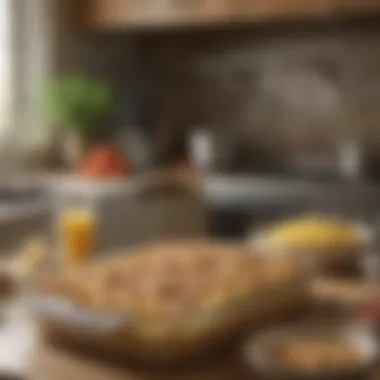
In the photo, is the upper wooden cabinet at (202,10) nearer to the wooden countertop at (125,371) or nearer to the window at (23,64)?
the window at (23,64)

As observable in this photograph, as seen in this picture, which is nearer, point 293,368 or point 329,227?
point 293,368

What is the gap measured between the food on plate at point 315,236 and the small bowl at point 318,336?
0.97 feet

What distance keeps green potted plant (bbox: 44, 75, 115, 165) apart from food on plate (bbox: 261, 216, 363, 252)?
5.41ft

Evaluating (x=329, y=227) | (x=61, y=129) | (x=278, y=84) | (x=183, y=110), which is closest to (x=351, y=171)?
(x=278, y=84)

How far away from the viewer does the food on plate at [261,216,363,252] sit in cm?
157

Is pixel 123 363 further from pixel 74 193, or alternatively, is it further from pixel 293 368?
pixel 74 193

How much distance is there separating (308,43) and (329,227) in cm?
185

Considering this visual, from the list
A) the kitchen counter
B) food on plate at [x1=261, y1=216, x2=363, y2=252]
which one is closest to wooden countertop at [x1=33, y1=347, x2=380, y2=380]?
food on plate at [x1=261, y1=216, x2=363, y2=252]

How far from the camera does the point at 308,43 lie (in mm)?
3420

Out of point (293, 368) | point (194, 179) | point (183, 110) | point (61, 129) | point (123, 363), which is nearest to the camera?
point (293, 368)

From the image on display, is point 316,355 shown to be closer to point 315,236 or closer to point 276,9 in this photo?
point 315,236

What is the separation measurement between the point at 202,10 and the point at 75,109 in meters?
0.53

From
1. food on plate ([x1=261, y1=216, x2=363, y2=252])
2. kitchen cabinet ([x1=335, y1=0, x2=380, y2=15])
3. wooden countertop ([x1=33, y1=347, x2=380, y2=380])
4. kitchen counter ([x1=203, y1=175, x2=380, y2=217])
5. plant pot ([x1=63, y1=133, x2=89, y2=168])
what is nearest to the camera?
wooden countertop ([x1=33, y1=347, x2=380, y2=380])

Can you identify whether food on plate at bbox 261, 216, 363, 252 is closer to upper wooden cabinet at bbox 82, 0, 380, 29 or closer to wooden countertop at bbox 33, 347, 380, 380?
wooden countertop at bbox 33, 347, 380, 380
